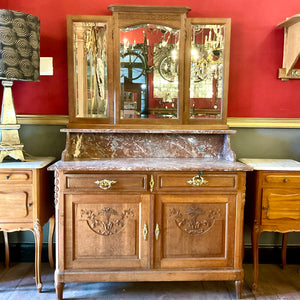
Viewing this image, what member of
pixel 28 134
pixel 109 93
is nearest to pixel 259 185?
pixel 109 93

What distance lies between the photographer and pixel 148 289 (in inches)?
93.4

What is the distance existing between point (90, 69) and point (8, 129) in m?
0.74

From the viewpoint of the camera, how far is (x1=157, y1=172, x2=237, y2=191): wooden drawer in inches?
85.1

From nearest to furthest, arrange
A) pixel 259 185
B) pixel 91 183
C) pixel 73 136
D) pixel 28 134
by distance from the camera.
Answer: pixel 91 183 → pixel 259 185 → pixel 73 136 → pixel 28 134

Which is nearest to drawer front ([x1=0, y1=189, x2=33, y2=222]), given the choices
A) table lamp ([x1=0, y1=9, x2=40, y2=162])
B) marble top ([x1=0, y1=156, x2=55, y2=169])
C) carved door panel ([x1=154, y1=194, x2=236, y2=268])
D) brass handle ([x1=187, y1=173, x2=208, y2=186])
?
marble top ([x1=0, y1=156, x2=55, y2=169])

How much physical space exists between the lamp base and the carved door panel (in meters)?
1.07

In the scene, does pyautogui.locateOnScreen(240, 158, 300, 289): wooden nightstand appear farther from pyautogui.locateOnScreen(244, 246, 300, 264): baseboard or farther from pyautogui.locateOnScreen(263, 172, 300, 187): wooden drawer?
pyautogui.locateOnScreen(244, 246, 300, 264): baseboard

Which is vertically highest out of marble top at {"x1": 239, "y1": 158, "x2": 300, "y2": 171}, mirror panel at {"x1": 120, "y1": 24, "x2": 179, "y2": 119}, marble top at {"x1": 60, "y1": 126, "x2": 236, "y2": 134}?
mirror panel at {"x1": 120, "y1": 24, "x2": 179, "y2": 119}

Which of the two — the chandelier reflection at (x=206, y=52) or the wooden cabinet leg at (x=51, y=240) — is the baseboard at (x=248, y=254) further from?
the chandelier reflection at (x=206, y=52)

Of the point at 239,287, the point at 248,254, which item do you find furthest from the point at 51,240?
the point at 248,254

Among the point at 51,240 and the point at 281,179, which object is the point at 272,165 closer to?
the point at 281,179

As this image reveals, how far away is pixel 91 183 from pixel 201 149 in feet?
3.05

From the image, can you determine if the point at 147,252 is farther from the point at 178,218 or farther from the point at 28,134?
the point at 28,134

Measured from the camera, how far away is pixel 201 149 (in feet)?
8.59
